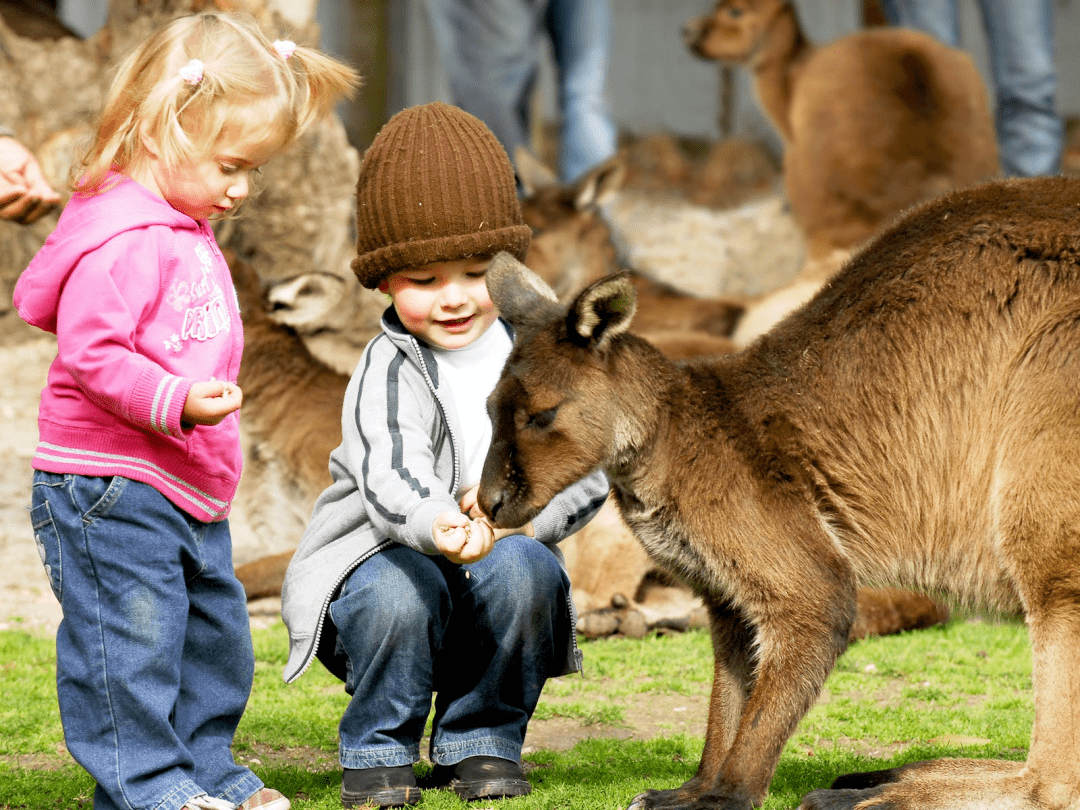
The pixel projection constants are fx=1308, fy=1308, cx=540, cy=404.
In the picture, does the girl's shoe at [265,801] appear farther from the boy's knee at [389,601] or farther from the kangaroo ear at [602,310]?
the kangaroo ear at [602,310]

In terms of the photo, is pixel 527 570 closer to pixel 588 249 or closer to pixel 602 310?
pixel 602 310

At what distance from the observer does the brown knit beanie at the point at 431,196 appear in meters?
3.24

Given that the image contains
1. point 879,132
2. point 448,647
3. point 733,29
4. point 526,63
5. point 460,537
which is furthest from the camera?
point 733,29

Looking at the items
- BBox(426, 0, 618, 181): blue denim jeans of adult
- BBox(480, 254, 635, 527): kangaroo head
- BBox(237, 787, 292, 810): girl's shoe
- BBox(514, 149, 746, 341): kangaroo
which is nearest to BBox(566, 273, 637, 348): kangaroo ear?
BBox(480, 254, 635, 527): kangaroo head

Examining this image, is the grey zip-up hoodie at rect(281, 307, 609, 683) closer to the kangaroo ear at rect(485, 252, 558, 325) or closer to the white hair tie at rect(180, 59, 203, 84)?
the kangaroo ear at rect(485, 252, 558, 325)

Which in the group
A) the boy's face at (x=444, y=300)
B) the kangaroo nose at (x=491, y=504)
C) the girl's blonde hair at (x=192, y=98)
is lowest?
the kangaroo nose at (x=491, y=504)

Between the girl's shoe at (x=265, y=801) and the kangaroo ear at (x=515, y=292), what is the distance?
121cm

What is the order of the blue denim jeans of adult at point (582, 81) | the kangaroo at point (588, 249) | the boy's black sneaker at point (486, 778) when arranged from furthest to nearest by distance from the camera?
the blue denim jeans of adult at point (582, 81)
the kangaroo at point (588, 249)
the boy's black sneaker at point (486, 778)

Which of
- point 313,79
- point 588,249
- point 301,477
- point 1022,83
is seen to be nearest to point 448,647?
point 313,79

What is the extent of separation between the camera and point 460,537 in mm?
2828

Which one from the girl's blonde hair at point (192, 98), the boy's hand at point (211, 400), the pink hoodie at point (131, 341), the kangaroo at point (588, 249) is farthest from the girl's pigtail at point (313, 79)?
the kangaroo at point (588, 249)

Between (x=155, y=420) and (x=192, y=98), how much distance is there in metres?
0.73

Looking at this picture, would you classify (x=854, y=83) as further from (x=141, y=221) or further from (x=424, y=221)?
(x=141, y=221)

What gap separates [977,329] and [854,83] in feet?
20.2
